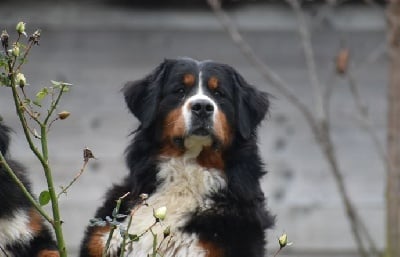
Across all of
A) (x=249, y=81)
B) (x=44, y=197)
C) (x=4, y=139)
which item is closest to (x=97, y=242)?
(x=4, y=139)

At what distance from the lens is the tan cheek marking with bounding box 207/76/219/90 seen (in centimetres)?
577

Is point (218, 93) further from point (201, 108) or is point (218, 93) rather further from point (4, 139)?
point (4, 139)

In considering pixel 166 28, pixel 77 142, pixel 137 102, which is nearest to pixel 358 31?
pixel 166 28

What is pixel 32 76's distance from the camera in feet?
31.9

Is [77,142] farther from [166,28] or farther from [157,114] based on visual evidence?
[157,114]

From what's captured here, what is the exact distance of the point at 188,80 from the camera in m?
5.78

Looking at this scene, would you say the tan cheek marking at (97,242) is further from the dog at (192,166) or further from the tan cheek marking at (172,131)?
the tan cheek marking at (172,131)

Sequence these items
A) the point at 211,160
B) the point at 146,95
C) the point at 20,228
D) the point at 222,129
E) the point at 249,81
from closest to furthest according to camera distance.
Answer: the point at 20,228, the point at 222,129, the point at 211,160, the point at 146,95, the point at 249,81

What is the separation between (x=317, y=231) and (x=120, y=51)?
1.95 metres

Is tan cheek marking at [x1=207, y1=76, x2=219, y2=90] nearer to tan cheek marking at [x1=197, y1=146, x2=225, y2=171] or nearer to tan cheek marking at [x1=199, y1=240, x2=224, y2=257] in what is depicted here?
tan cheek marking at [x1=197, y1=146, x2=225, y2=171]

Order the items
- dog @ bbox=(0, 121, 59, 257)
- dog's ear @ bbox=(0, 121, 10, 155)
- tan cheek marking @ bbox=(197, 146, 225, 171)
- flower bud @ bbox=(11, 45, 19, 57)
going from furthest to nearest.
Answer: tan cheek marking @ bbox=(197, 146, 225, 171), dog's ear @ bbox=(0, 121, 10, 155), dog @ bbox=(0, 121, 59, 257), flower bud @ bbox=(11, 45, 19, 57)

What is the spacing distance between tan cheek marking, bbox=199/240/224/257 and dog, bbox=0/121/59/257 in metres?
0.60

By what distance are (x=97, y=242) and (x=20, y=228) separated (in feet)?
1.11

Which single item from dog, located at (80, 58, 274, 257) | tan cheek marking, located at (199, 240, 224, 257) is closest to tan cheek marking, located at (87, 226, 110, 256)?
dog, located at (80, 58, 274, 257)
